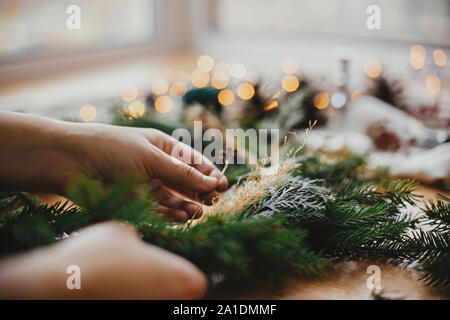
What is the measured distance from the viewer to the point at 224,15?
185 centimetres

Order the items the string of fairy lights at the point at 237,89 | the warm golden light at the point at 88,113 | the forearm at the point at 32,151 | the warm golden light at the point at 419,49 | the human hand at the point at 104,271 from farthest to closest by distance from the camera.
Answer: the warm golden light at the point at 419,49 < the string of fairy lights at the point at 237,89 < the warm golden light at the point at 88,113 < the forearm at the point at 32,151 < the human hand at the point at 104,271

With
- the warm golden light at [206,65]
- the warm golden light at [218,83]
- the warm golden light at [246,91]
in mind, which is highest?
the warm golden light at [206,65]

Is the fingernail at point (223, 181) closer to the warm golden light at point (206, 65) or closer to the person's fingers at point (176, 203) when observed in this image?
the person's fingers at point (176, 203)

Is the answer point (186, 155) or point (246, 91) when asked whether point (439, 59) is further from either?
point (186, 155)

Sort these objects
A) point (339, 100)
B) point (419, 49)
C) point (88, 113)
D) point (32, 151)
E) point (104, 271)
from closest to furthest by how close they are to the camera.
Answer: point (104, 271) < point (32, 151) < point (88, 113) < point (339, 100) < point (419, 49)

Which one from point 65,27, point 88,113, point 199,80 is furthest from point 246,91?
point 65,27

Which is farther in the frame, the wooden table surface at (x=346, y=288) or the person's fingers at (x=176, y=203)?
the person's fingers at (x=176, y=203)

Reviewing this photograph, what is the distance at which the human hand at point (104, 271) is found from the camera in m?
0.36

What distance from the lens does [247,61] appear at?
1740 millimetres

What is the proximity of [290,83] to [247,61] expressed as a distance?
704 mm

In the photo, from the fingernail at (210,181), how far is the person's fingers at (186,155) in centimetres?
1

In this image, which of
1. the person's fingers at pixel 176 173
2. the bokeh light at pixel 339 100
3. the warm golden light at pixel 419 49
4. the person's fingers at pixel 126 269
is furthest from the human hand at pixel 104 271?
the warm golden light at pixel 419 49

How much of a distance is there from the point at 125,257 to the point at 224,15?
1.61 m

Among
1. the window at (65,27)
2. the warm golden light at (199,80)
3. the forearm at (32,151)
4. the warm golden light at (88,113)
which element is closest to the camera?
the forearm at (32,151)
